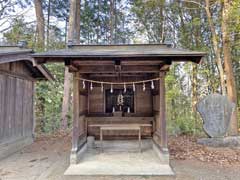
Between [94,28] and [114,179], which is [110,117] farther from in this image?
[94,28]

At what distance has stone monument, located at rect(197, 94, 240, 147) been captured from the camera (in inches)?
306

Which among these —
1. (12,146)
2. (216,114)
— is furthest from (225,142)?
(12,146)

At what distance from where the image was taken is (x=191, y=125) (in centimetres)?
1059

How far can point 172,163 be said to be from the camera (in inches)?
231

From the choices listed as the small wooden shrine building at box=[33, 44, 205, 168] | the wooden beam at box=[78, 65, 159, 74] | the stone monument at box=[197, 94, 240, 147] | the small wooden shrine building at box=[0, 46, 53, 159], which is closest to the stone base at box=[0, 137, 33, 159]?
the small wooden shrine building at box=[0, 46, 53, 159]

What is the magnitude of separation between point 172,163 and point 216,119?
10.0 ft

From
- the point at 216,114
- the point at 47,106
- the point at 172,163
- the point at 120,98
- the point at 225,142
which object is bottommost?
the point at 172,163

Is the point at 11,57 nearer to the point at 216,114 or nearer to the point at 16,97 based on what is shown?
the point at 16,97

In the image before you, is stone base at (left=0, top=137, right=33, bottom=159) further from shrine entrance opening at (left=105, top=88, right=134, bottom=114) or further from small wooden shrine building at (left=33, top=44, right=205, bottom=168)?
shrine entrance opening at (left=105, top=88, right=134, bottom=114)

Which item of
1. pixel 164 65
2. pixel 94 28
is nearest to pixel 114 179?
pixel 164 65

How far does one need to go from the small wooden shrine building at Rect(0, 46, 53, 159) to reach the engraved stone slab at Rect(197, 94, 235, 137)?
5920mm

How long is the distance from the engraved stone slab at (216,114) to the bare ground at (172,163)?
0.72 m

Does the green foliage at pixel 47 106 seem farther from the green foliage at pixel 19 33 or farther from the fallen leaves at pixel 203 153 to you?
the fallen leaves at pixel 203 153

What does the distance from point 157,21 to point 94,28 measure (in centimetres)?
484
